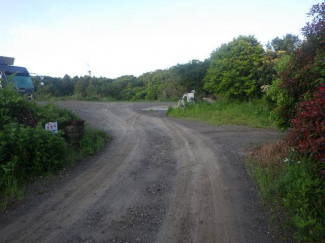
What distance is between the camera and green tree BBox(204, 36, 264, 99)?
1745 centimetres

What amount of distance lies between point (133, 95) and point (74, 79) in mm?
11047

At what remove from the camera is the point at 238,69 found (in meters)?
17.7

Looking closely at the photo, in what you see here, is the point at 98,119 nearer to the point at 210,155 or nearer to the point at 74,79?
the point at 210,155

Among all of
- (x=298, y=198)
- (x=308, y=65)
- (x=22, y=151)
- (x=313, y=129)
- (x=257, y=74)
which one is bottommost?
(x=298, y=198)

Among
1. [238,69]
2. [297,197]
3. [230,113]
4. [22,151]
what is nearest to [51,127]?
[22,151]

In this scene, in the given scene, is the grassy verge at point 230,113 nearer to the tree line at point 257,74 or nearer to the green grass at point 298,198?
the tree line at point 257,74

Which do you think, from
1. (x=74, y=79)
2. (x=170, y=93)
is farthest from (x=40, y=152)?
(x=74, y=79)

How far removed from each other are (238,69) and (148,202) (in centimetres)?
1379

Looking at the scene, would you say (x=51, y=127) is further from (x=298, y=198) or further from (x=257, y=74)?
(x=257, y=74)

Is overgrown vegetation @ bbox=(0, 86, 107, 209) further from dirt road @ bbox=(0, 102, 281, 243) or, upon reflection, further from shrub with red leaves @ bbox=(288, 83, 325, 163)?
shrub with red leaves @ bbox=(288, 83, 325, 163)

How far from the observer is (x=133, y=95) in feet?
139

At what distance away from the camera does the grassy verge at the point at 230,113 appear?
1412 centimetres

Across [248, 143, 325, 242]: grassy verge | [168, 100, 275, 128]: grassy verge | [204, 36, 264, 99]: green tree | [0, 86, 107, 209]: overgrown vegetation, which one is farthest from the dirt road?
[204, 36, 264, 99]: green tree

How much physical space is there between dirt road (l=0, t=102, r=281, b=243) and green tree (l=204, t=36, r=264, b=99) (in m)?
8.60
